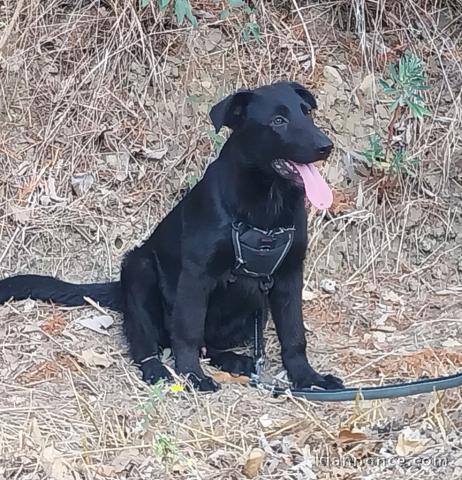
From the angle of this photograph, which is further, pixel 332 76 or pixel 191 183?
pixel 332 76

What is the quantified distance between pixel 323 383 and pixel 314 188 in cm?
67

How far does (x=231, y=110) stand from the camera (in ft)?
10.9

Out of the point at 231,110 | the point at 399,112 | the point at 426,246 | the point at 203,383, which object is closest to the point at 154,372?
the point at 203,383

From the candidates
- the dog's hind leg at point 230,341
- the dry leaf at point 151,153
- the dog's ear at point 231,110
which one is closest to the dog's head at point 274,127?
the dog's ear at point 231,110

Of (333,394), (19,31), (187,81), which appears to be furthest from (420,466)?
(19,31)

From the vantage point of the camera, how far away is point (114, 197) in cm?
454

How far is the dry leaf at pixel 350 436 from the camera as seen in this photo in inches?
112

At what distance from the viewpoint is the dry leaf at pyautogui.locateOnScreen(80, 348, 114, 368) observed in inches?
138

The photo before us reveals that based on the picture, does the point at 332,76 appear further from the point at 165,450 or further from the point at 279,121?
A: the point at 165,450

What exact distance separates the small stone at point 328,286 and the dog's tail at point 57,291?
891mm

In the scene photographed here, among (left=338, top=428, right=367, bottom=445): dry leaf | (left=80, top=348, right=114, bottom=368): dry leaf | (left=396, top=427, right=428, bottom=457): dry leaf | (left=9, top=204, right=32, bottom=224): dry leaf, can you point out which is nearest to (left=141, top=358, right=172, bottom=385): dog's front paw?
(left=80, top=348, right=114, bottom=368): dry leaf

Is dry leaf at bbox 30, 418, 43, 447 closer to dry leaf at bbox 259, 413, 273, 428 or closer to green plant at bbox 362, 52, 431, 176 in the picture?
dry leaf at bbox 259, 413, 273, 428

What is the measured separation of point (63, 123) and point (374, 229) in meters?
1.50

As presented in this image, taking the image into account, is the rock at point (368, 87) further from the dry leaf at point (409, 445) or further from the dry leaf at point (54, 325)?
the dry leaf at point (409, 445)
